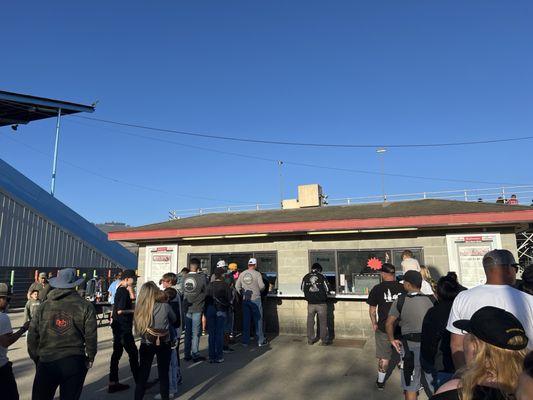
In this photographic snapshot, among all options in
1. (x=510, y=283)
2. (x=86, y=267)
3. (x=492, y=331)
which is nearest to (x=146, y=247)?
(x=510, y=283)

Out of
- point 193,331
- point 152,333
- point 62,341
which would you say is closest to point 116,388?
point 152,333

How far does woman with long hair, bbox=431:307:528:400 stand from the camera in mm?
1671

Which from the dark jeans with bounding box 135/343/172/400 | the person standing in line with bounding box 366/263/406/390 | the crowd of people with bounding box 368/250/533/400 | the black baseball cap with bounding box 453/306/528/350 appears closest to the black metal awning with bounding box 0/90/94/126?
the dark jeans with bounding box 135/343/172/400

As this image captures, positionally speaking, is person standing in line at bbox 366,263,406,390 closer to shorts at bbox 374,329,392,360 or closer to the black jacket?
shorts at bbox 374,329,392,360

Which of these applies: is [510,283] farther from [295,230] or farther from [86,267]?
[86,267]

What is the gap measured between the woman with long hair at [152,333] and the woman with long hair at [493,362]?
4.04 m

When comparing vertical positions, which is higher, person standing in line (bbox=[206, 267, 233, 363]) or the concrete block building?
the concrete block building

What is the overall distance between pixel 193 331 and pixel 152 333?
114 inches

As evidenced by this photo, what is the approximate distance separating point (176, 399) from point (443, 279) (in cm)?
411

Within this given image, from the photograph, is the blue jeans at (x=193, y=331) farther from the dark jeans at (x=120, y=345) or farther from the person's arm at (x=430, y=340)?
the person's arm at (x=430, y=340)

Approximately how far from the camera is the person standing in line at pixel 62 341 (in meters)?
3.81

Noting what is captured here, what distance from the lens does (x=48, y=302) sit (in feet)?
13.2

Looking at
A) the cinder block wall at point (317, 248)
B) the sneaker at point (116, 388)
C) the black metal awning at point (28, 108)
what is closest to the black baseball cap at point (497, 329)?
the sneaker at point (116, 388)

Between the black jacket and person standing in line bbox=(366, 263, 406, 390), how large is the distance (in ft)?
8.74
